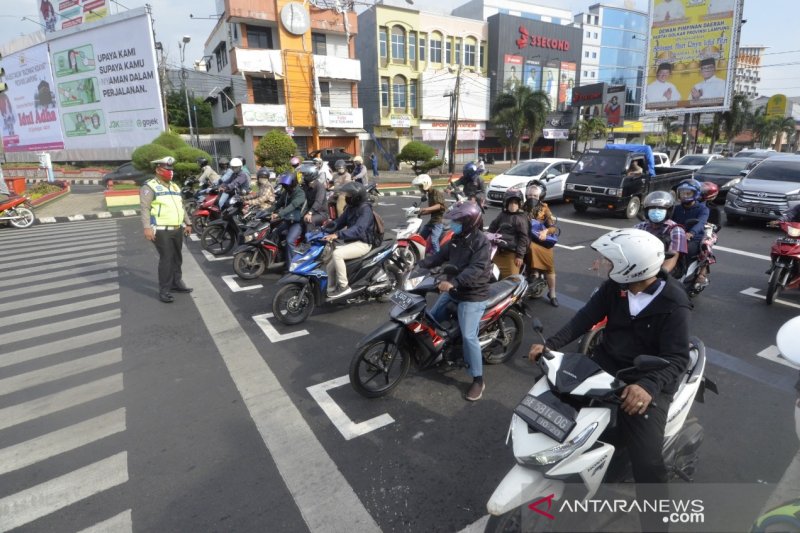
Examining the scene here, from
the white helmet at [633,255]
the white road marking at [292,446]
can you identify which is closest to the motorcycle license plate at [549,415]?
the white helmet at [633,255]

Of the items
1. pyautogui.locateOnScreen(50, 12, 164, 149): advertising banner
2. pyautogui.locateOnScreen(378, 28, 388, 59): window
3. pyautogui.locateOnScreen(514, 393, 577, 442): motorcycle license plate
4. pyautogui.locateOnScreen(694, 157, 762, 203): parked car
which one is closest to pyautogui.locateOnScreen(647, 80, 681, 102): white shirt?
pyautogui.locateOnScreen(694, 157, 762, 203): parked car

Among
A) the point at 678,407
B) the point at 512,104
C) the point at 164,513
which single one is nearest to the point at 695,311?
the point at 678,407

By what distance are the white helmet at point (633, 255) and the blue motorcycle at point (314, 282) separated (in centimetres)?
395

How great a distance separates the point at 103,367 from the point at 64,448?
1.48 metres

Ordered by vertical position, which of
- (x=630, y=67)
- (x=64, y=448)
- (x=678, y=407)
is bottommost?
(x=64, y=448)

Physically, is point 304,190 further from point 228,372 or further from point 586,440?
point 586,440

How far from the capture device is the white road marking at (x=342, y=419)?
3617 millimetres

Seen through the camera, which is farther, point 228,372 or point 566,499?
point 228,372

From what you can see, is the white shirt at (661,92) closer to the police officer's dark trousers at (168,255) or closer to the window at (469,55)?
the window at (469,55)

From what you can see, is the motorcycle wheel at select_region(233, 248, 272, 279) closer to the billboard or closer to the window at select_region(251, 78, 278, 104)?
the window at select_region(251, 78, 278, 104)

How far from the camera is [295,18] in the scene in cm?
2853

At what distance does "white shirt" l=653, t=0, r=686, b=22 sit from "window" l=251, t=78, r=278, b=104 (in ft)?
80.7

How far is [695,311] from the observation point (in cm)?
611

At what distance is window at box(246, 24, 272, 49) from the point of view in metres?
28.9
